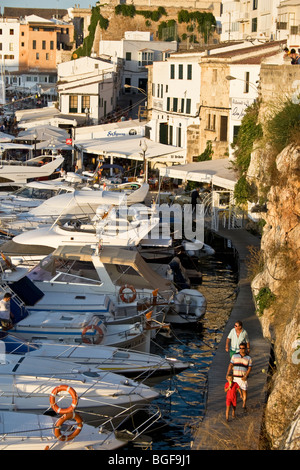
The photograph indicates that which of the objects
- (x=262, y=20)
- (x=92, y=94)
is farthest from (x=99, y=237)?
(x=262, y=20)

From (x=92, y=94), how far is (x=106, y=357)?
41.8m

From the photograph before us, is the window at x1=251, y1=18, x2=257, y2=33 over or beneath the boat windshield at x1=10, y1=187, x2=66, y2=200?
over

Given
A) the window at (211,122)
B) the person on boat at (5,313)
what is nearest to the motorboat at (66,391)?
the person on boat at (5,313)

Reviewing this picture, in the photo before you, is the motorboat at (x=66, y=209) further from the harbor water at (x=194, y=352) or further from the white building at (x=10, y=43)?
the white building at (x=10, y=43)

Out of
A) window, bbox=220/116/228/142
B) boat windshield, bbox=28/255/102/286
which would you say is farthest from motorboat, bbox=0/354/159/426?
window, bbox=220/116/228/142

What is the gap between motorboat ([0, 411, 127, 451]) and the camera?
13781 millimetres

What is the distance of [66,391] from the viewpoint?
591 inches

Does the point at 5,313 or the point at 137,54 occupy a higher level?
the point at 137,54

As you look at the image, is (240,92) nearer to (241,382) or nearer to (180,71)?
(180,71)

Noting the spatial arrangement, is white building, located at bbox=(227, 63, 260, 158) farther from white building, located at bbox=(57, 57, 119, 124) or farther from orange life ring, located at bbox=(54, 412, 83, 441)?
orange life ring, located at bbox=(54, 412, 83, 441)

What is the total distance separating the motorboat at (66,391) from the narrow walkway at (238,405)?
1.37 meters

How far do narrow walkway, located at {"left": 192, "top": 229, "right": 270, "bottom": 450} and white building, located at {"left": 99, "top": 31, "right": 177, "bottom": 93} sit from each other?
4871 cm
